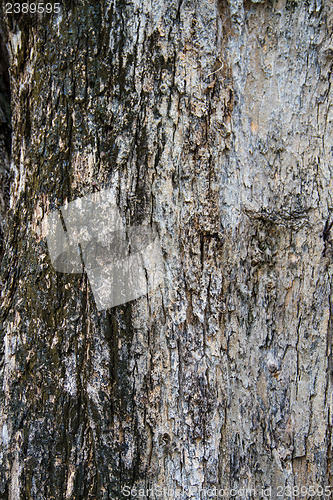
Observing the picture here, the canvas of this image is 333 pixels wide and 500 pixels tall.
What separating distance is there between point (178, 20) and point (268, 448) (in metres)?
1.65

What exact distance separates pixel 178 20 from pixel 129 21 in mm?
178

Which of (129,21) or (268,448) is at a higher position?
(129,21)

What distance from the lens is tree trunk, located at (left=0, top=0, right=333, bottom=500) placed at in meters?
1.25

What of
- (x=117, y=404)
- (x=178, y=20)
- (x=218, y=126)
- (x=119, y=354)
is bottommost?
(x=117, y=404)

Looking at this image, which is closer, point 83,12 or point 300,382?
point 83,12

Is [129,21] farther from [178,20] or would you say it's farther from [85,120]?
[85,120]

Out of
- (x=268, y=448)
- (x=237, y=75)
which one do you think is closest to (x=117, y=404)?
(x=268, y=448)

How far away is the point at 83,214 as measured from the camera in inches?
49.9

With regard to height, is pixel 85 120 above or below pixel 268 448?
above

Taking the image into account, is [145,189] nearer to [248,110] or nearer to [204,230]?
[204,230]

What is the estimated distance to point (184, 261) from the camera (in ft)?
4.15

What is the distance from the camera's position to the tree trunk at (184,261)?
1248 mm

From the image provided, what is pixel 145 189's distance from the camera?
1.26 meters

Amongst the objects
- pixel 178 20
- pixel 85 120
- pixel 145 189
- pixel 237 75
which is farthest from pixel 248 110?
pixel 85 120
